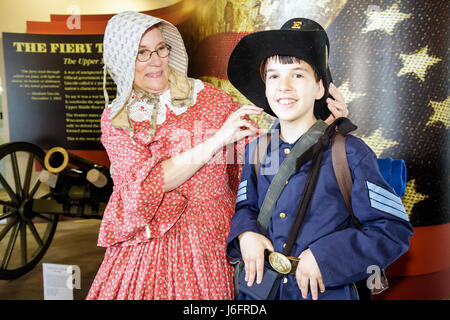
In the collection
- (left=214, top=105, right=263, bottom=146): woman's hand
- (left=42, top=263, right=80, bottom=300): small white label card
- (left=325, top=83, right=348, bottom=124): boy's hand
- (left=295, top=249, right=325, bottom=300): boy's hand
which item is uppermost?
(left=325, top=83, right=348, bottom=124): boy's hand

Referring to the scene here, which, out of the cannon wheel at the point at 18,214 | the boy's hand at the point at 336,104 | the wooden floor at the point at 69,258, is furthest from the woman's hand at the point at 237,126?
the cannon wheel at the point at 18,214

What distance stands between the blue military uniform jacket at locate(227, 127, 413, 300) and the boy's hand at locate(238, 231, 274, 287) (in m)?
0.03

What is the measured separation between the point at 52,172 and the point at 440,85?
6.98 feet

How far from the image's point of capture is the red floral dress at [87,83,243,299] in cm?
116

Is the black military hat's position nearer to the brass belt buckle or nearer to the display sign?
the brass belt buckle

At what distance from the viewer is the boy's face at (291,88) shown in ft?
3.15

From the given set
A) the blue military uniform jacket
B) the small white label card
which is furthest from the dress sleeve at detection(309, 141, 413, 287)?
the small white label card

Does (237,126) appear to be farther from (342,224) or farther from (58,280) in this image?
(58,280)

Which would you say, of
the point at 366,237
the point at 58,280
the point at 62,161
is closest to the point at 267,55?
the point at 366,237

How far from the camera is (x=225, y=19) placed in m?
1.72

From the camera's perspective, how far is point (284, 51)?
3.14 feet

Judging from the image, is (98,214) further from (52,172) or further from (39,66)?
(39,66)

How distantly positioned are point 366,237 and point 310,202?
0.17m
